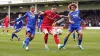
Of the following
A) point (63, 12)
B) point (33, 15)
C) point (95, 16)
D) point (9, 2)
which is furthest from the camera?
point (9, 2)

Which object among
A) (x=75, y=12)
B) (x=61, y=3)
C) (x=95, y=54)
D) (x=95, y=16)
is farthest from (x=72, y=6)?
(x=61, y=3)

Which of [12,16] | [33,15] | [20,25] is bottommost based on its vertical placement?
[12,16]

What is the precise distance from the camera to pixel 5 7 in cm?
9444

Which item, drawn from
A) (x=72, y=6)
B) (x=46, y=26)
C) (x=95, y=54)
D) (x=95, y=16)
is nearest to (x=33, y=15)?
(x=46, y=26)

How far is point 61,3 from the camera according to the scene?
8281cm

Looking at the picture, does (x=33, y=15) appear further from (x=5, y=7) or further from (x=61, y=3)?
(x=5, y=7)

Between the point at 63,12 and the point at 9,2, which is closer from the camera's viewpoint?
the point at 63,12

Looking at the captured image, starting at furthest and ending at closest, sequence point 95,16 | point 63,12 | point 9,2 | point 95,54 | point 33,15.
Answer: point 9,2
point 63,12
point 95,16
point 33,15
point 95,54

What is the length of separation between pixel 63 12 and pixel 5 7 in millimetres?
19724

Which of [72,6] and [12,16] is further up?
[72,6]

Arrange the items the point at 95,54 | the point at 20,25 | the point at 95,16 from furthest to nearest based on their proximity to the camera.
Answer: the point at 95,16 < the point at 20,25 < the point at 95,54

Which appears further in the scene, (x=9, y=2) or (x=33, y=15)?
(x=9, y=2)

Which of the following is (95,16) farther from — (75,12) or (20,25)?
(75,12)

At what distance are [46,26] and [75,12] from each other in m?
1.72
